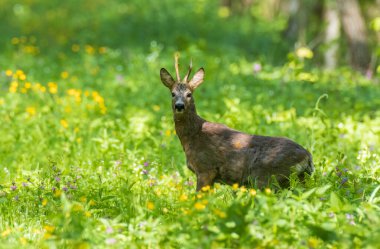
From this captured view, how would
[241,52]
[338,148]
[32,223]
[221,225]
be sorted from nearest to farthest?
1. [221,225]
2. [32,223]
3. [338,148]
4. [241,52]

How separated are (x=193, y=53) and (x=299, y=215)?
327 inches

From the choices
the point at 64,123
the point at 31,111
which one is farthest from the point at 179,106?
the point at 31,111

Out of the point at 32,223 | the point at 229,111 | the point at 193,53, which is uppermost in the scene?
the point at 193,53

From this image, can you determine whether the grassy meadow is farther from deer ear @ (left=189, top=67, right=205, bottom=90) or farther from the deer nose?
deer ear @ (left=189, top=67, right=205, bottom=90)

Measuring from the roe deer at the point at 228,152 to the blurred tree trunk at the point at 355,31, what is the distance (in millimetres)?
8252

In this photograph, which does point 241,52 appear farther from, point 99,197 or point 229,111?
point 99,197

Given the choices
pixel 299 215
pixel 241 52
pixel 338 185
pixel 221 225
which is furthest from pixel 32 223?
pixel 241 52

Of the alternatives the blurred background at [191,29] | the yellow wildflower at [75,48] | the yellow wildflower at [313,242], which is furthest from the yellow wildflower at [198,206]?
the yellow wildflower at [75,48]

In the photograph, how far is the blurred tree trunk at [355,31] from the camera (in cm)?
1388

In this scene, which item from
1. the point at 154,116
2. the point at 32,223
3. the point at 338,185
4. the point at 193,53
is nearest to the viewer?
the point at 32,223

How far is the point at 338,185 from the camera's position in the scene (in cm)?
572

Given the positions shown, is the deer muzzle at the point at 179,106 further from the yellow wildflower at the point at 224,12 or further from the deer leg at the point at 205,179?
the yellow wildflower at the point at 224,12

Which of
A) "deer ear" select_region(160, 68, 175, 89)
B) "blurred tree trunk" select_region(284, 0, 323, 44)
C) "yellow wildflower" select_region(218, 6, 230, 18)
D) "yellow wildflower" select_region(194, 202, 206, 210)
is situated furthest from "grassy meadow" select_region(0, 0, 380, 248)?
"yellow wildflower" select_region(218, 6, 230, 18)

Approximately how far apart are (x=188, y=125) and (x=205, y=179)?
611 millimetres
